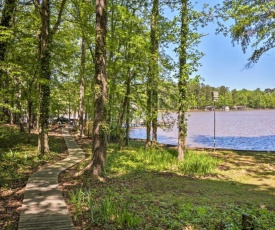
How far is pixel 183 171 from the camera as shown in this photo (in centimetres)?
1028

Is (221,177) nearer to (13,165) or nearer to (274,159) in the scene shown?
(274,159)

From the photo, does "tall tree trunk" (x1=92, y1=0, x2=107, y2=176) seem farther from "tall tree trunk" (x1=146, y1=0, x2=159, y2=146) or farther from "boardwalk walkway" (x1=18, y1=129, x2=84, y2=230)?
"tall tree trunk" (x1=146, y1=0, x2=159, y2=146)

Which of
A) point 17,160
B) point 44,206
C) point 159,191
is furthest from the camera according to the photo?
point 17,160

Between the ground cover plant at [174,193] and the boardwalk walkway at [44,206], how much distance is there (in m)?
0.26

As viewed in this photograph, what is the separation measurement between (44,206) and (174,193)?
11.5 ft

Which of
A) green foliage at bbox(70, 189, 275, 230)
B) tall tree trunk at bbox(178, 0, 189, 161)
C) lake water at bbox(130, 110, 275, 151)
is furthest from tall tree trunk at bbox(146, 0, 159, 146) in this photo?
green foliage at bbox(70, 189, 275, 230)

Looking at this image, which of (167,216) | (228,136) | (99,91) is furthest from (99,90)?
(228,136)

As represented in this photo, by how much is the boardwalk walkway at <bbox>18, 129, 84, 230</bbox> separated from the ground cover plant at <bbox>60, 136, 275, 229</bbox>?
0.85ft

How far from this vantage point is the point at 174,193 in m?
7.25

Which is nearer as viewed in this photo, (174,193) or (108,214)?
(108,214)

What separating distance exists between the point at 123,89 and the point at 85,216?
10.1 meters

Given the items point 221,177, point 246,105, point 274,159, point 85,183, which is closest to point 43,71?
point 85,183

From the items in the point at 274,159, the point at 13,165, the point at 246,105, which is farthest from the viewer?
the point at 246,105

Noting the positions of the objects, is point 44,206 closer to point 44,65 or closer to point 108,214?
point 108,214
